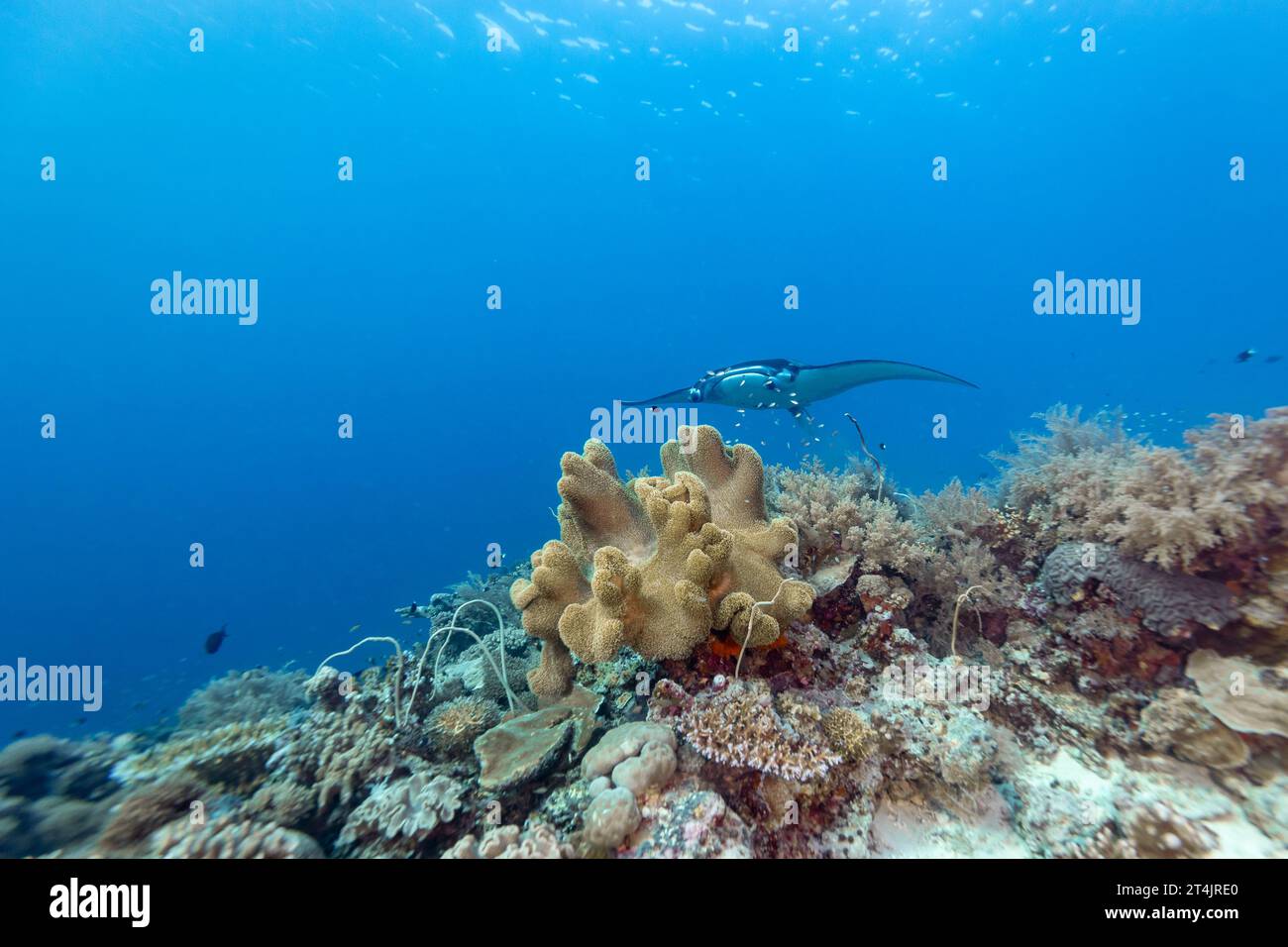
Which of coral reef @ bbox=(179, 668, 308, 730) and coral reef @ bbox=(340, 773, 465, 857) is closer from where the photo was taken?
coral reef @ bbox=(340, 773, 465, 857)

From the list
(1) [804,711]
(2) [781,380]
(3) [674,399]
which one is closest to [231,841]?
(1) [804,711]

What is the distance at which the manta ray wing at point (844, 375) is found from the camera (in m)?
7.29

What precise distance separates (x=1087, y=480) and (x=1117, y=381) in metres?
112

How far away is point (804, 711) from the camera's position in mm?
3127

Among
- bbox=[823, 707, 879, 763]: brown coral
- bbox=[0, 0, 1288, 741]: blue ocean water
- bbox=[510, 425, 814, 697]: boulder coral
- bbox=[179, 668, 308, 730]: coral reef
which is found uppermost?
bbox=[0, 0, 1288, 741]: blue ocean water

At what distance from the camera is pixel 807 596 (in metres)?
3.28

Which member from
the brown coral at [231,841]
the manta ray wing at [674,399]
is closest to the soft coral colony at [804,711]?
the brown coral at [231,841]

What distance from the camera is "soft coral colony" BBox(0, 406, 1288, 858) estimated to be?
2.75 meters

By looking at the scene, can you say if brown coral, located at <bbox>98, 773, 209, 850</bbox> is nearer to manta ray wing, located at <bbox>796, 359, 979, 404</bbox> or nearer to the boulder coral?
the boulder coral

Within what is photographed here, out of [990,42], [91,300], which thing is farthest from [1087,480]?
[91,300]

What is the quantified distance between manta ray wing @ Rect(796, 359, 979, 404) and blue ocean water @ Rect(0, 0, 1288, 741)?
31.4 meters

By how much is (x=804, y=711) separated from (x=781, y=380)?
Answer: 542cm

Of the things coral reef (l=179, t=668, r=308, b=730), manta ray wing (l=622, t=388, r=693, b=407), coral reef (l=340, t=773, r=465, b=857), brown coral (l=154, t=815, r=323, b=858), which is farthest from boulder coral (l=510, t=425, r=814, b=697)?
coral reef (l=179, t=668, r=308, b=730)
